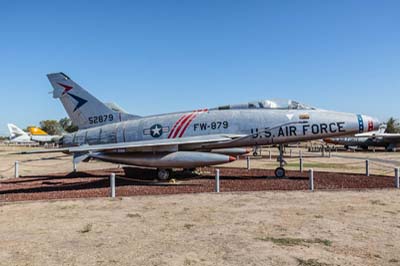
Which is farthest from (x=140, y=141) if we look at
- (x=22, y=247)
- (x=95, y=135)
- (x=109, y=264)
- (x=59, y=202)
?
(x=109, y=264)

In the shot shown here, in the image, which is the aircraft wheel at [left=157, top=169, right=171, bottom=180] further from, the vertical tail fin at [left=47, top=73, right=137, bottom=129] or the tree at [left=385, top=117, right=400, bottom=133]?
the tree at [left=385, top=117, right=400, bottom=133]

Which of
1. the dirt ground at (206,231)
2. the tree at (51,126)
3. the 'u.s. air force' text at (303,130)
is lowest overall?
the dirt ground at (206,231)

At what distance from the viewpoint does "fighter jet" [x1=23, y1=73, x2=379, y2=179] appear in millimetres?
13688

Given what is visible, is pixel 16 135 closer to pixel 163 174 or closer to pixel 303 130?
pixel 163 174

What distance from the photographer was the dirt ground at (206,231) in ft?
16.8

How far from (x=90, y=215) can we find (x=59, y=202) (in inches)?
93.2

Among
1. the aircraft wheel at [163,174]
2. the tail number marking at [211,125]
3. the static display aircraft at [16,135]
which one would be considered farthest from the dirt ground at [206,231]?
the static display aircraft at [16,135]

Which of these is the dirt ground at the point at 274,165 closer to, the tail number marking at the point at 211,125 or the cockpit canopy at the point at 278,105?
the cockpit canopy at the point at 278,105

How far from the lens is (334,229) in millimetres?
6598

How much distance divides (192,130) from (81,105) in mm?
6158

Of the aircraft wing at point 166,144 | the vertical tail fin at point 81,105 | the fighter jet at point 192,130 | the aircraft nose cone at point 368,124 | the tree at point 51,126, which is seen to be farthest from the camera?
the tree at point 51,126

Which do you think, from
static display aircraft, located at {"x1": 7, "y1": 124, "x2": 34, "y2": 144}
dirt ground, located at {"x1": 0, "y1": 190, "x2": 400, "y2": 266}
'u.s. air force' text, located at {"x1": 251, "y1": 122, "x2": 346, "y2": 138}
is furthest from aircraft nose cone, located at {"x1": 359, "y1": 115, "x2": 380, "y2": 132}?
static display aircraft, located at {"x1": 7, "y1": 124, "x2": 34, "y2": 144}

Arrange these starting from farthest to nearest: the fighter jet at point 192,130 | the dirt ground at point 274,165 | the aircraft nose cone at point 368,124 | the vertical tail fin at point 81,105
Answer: the dirt ground at point 274,165 → the vertical tail fin at point 81,105 → the fighter jet at point 192,130 → the aircraft nose cone at point 368,124

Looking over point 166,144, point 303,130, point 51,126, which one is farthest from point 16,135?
point 51,126
